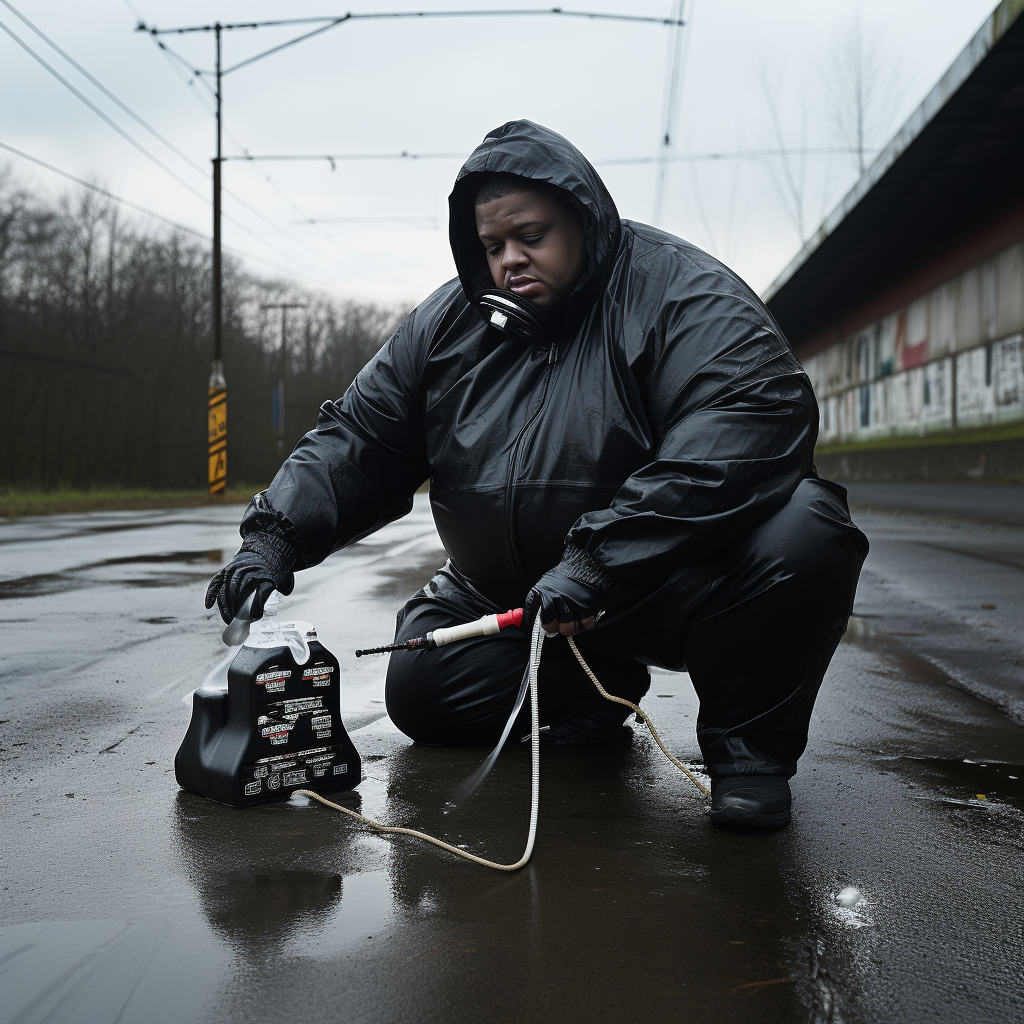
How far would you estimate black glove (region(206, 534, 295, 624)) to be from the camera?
2801 millimetres

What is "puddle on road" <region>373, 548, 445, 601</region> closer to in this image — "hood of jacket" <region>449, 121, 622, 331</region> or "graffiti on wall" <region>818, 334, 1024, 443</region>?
"hood of jacket" <region>449, 121, 622, 331</region>

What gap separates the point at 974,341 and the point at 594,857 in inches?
722

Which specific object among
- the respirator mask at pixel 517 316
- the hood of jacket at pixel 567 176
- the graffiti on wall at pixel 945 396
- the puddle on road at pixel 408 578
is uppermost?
the graffiti on wall at pixel 945 396

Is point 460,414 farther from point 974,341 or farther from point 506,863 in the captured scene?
Result: point 974,341

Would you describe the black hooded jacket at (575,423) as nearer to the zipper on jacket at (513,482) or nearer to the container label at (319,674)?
the zipper on jacket at (513,482)

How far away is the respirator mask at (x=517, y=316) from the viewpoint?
2957 millimetres

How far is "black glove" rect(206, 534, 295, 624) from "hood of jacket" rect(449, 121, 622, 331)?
Result: 2.97ft

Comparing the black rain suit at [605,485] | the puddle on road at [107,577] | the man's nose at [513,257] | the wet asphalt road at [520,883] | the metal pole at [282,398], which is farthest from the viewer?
the metal pole at [282,398]

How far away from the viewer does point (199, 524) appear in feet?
51.4

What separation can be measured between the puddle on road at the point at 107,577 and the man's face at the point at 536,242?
4.99 meters

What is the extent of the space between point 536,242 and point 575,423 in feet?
1.79

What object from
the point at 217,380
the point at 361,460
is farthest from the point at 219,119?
the point at 361,460

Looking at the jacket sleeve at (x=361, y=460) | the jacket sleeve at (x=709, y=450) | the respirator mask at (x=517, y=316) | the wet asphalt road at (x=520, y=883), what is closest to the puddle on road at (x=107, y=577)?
the wet asphalt road at (x=520, y=883)

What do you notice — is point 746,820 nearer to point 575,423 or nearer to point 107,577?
point 575,423
